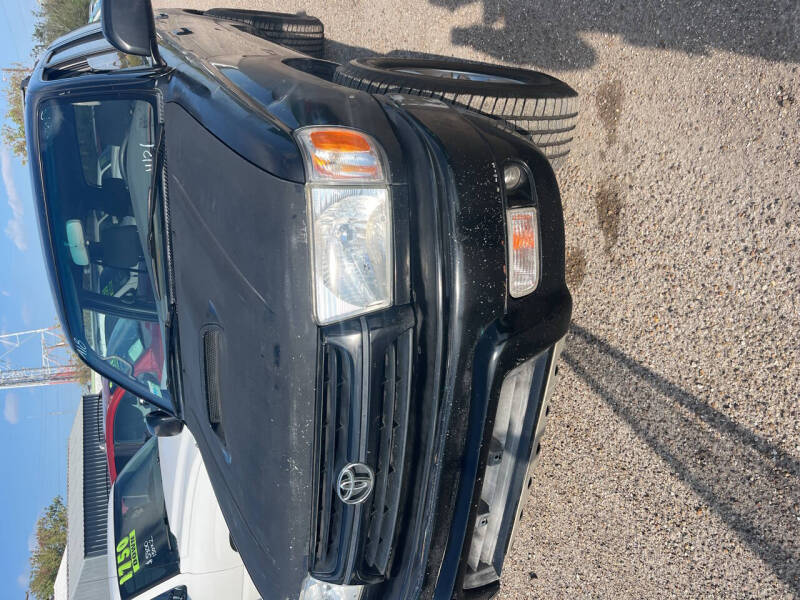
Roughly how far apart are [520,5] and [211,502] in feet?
10.8

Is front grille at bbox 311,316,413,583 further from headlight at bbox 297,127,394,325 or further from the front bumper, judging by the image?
headlight at bbox 297,127,394,325

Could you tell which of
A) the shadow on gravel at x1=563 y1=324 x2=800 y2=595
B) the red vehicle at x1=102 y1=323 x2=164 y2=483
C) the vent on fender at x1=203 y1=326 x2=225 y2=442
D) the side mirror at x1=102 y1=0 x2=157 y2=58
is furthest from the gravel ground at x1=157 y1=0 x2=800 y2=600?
the red vehicle at x1=102 y1=323 x2=164 y2=483

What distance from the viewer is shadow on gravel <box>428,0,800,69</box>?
2.10 m

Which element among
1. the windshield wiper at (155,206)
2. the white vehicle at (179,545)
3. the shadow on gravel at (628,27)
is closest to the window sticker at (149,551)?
the white vehicle at (179,545)

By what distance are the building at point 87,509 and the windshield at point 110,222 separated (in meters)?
4.97

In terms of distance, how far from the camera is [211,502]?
3373mm

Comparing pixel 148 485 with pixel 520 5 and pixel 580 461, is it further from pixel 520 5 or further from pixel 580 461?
pixel 520 5

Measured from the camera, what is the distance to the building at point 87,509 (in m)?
6.32

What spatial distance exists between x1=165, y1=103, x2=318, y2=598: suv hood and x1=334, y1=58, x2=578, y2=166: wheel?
28.7 inches

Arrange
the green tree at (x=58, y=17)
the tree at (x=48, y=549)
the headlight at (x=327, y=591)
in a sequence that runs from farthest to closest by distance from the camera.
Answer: the tree at (x=48, y=549) → the green tree at (x=58, y=17) → the headlight at (x=327, y=591)

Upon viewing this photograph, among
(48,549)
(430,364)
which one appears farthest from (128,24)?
(48,549)

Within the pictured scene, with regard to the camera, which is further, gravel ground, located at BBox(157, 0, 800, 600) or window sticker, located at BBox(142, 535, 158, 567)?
window sticker, located at BBox(142, 535, 158, 567)

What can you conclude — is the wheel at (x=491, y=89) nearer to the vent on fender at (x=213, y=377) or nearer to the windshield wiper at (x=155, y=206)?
the windshield wiper at (x=155, y=206)

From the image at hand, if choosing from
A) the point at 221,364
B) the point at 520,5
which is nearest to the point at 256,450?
the point at 221,364
